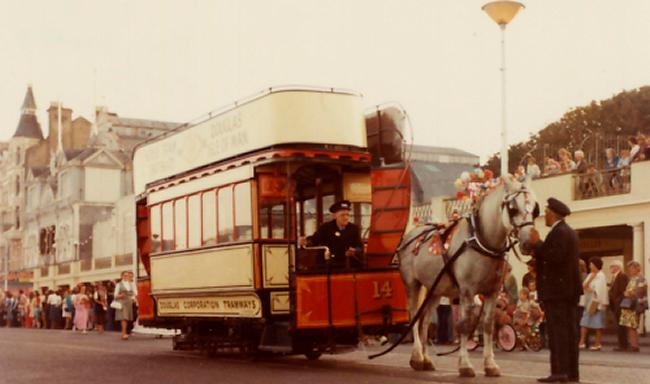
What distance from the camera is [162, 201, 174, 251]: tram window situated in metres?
18.2

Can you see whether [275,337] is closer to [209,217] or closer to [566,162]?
[209,217]

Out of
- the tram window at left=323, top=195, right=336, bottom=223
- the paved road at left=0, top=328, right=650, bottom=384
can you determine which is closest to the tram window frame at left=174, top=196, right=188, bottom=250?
the paved road at left=0, top=328, right=650, bottom=384

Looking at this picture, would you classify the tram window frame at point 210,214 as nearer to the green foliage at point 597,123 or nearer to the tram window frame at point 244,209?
the tram window frame at point 244,209

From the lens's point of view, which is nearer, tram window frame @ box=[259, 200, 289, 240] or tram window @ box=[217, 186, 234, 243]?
tram window frame @ box=[259, 200, 289, 240]

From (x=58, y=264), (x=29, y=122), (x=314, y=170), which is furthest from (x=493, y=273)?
(x=29, y=122)

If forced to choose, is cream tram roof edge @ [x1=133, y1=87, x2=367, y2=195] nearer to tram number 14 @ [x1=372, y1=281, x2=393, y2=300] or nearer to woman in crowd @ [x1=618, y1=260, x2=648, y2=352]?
tram number 14 @ [x1=372, y1=281, x2=393, y2=300]

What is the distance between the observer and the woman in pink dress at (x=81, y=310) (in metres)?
39.1

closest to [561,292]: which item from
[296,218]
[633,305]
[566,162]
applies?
[296,218]

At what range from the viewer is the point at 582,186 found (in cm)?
2775

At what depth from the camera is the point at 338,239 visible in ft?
49.6

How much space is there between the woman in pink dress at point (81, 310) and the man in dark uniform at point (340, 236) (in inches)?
987

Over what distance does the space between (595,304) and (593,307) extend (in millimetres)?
72

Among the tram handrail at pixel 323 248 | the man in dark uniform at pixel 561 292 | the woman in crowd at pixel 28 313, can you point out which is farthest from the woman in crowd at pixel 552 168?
the woman in crowd at pixel 28 313

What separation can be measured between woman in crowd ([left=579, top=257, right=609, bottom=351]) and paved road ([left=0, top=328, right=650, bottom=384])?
65.4 inches
